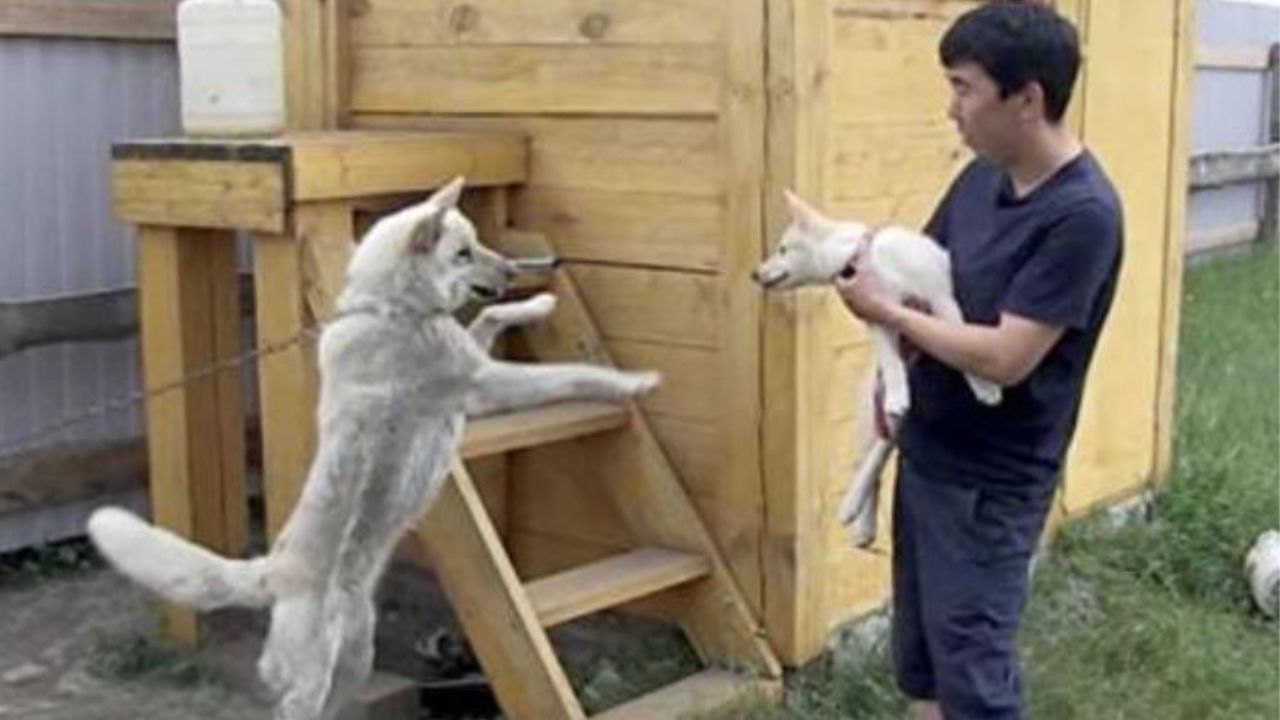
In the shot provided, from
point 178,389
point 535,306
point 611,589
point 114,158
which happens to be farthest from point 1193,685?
point 114,158

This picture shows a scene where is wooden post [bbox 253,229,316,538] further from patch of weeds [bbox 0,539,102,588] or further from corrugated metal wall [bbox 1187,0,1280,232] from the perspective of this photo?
corrugated metal wall [bbox 1187,0,1280,232]

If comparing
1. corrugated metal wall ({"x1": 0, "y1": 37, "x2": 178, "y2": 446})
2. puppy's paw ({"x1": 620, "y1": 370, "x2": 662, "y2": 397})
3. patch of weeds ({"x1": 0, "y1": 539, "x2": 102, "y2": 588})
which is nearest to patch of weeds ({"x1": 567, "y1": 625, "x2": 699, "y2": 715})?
puppy's paw ({"x1": 620, "y1": 370, "x2": 662, "y2": 397})

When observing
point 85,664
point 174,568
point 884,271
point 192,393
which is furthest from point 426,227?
point 85,664

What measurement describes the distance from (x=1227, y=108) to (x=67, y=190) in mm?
8810

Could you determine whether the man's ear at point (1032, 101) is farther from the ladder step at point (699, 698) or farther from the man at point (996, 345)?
the ladder step at point (699, 698)

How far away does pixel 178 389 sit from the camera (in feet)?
14.7

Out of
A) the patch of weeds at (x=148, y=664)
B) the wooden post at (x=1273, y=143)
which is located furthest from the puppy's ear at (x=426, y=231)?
the wooden post at (x=1273, y=143)

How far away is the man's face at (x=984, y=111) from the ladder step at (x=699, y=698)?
5.42 feet

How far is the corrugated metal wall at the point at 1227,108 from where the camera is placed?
39.4ft

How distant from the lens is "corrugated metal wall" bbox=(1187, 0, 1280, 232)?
1202 cm

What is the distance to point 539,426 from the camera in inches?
169

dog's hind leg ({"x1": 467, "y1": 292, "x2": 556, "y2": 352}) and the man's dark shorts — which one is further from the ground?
dog's hind leg ({"x1": 467, "y1": 292, "x2": 556, "y2": 352})

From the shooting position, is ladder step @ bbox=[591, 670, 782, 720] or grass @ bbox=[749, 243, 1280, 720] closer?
ladder step @ bbox=[591, 670, 782, 720]

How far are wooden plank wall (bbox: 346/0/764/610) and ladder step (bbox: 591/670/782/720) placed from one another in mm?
240
